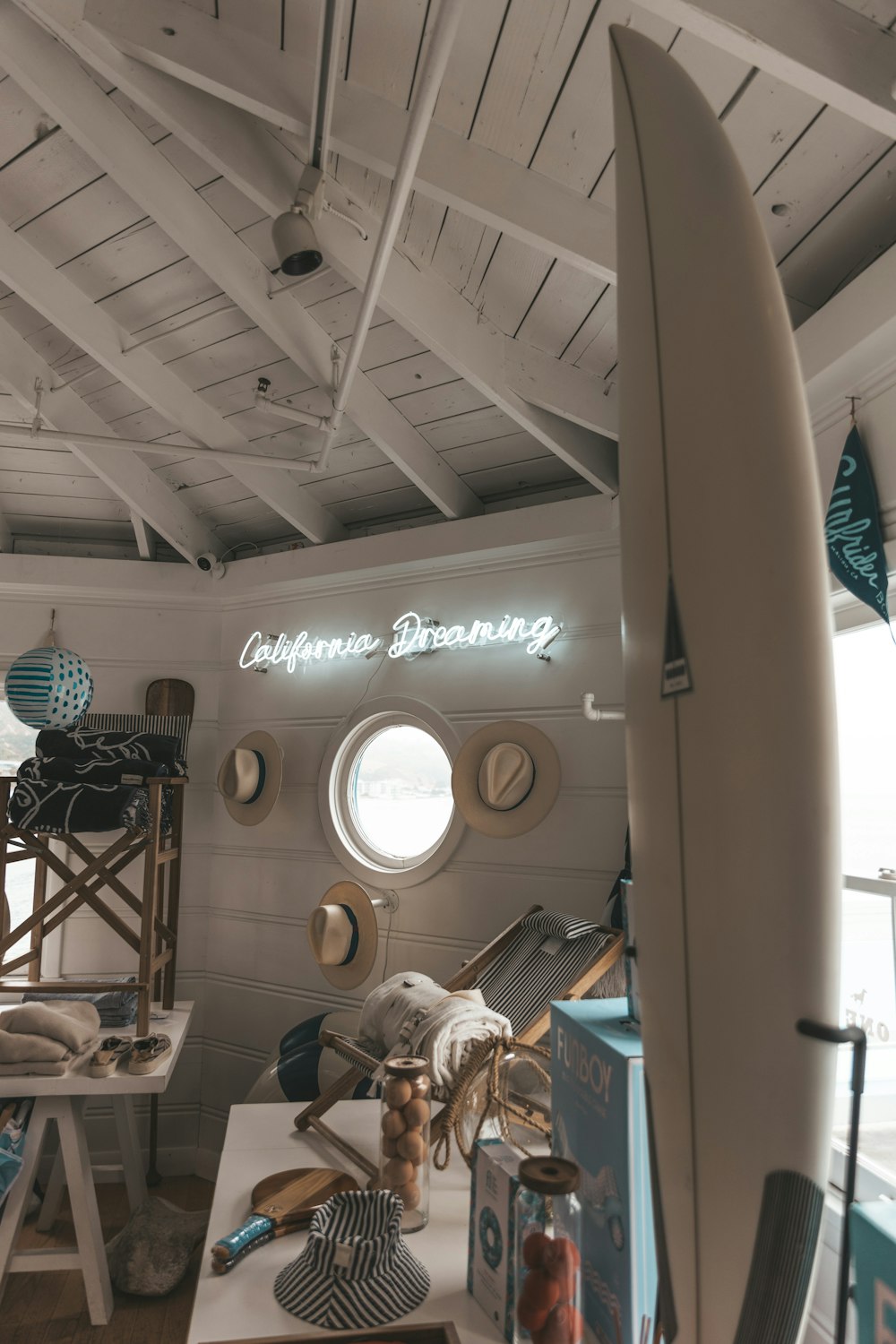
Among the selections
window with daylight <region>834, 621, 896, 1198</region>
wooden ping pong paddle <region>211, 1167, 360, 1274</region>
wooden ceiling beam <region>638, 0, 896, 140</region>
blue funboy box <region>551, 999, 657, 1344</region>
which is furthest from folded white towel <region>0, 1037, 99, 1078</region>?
wooden ceiling beam <region>638, 0, 896, 140</region>

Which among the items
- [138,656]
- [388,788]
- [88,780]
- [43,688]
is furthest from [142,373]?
[388,788]

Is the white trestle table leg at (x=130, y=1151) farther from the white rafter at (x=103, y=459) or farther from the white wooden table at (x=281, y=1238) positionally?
the white rafter at (x=103, y=459)

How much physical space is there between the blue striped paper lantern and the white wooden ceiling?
79cm

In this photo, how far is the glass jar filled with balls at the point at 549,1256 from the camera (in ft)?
3.72

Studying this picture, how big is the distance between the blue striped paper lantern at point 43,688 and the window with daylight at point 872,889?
114 inches

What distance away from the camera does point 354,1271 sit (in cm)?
133

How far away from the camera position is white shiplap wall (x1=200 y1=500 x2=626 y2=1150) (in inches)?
126

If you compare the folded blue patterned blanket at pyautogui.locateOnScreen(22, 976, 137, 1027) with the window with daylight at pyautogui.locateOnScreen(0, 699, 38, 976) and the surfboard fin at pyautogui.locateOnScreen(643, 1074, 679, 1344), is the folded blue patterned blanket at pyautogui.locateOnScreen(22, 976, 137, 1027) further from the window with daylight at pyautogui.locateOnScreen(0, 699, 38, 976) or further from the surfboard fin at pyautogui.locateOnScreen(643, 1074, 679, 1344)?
the surfboard fin at pyautogui.locateOnScreen(643, 1074, 679, 1344)

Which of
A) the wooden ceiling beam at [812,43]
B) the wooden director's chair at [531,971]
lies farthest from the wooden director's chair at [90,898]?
the wooden ceiling beam at [812,43]

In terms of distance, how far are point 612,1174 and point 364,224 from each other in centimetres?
222

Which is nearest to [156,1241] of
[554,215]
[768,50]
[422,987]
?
[422,987]

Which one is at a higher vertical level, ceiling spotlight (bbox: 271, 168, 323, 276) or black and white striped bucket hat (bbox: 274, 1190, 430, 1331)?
ceiling spotlight (bbox: 271, 168, 323, 276)

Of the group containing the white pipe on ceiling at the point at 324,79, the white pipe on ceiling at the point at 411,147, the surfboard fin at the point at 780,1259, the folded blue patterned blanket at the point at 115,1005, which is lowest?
the folded blue patterned blanket at the point at 115,1005

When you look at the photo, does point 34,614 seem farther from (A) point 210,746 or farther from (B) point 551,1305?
(B) point 551,1305
